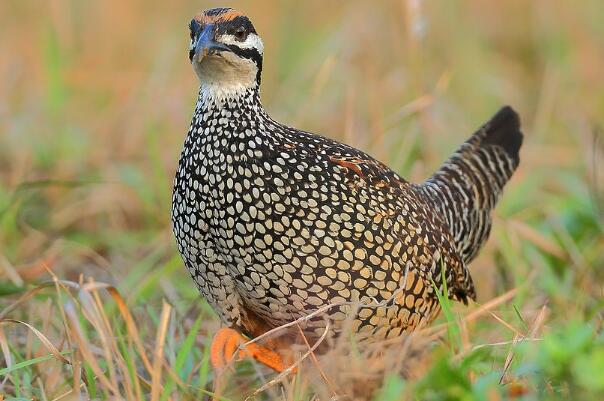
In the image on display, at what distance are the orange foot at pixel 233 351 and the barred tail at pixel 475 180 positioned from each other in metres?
0.92

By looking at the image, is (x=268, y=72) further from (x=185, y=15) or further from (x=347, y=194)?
(x=347, y=194)

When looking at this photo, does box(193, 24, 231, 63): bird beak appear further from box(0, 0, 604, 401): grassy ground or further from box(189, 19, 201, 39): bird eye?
box(0, 0, 604, 401): grassy ground

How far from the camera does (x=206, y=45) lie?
11.3 ft

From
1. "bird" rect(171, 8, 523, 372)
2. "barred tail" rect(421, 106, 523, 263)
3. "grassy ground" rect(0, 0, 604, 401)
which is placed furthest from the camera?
"barred tail" rect(421, 106, 523, 263)

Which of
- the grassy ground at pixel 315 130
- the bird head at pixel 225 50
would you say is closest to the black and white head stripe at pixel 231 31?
the bird head at pixel 225 50

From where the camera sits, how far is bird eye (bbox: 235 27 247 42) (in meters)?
3.55

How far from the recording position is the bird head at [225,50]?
3.47 m

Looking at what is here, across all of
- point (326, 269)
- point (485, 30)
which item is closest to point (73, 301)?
point (326, 269)

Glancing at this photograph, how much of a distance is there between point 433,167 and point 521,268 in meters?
0.97

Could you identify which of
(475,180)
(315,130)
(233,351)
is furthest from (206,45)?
(315,130)

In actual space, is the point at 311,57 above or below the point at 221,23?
below

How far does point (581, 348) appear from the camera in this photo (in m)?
2.40

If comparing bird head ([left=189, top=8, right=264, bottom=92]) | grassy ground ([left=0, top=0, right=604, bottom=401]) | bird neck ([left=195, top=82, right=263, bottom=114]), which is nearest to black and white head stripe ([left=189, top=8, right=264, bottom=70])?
bird head ([left=189, top=8, right=264, bottom=92])

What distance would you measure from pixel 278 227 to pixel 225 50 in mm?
595
